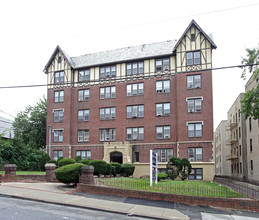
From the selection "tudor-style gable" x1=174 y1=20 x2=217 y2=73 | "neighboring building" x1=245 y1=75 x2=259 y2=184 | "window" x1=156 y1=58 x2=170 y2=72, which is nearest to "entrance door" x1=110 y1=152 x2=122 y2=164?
"window" x1=156 y1=58 x2=170 y2=72

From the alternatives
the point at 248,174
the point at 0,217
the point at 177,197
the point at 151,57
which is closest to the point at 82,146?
the point at 151,57

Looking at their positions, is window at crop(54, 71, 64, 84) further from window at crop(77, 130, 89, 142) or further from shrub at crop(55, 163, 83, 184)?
shrub at crop(55, 163, 83, 184)

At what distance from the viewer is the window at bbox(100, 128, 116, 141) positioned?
4031 centimetres

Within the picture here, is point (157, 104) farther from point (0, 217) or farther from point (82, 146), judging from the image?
point (0, 217)

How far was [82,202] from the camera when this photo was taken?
1497 centimetres

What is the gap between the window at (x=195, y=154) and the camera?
117ft

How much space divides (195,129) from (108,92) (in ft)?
42.2

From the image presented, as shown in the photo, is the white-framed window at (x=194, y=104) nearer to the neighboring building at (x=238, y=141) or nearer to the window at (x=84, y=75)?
the neighboring building at (x=238, y=141)

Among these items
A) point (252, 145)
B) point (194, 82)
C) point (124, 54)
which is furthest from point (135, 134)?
point (252, 145)

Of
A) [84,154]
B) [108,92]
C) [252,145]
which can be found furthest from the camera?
[84,154]

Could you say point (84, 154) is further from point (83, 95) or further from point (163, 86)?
point (163, 86)

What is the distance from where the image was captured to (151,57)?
38.8 metres

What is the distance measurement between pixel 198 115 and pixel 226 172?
37117mm

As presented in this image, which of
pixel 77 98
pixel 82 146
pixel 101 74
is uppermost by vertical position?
pixel 101 74
